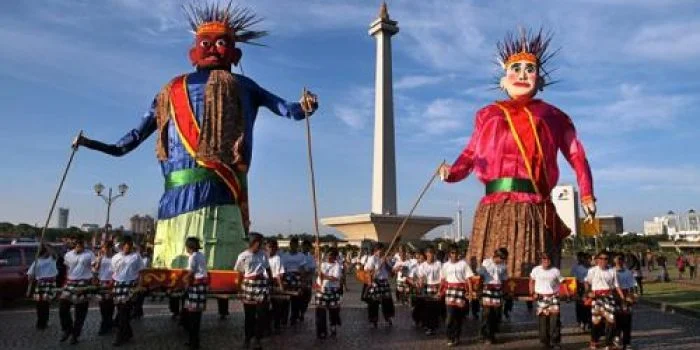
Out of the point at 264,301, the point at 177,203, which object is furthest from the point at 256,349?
the point at 177,203

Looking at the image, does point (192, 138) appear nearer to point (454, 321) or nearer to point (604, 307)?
point (454, 321)

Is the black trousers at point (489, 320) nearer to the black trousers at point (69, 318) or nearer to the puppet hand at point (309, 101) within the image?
the puppet hand at point (309, 101)

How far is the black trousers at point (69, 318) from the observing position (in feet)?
32.3

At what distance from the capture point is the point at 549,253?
11.4 meters

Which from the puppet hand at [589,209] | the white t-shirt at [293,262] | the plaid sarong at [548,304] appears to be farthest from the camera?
the white t-shirt at [293,262]

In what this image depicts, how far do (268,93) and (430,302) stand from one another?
4647 mm

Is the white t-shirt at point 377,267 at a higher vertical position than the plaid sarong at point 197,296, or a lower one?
higher

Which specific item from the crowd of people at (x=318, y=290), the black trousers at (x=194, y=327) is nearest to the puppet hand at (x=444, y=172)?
the crowd of people at (x=318, y=290)

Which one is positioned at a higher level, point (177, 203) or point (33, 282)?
point (177, 203)

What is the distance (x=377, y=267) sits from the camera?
12.3 meters

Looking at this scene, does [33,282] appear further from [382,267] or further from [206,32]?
[382,267]

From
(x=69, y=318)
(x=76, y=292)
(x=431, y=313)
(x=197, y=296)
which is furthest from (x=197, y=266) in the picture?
(x=431, y=313)

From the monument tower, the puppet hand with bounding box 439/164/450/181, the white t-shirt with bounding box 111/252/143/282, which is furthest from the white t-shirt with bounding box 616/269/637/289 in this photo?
the monument tower

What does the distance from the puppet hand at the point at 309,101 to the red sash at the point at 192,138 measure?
1.59 metres
